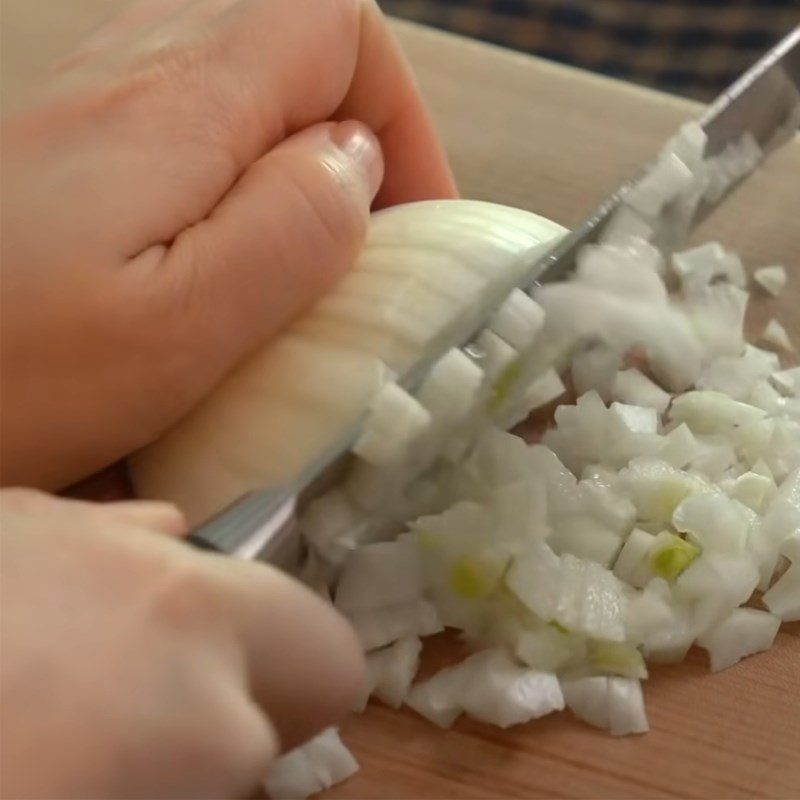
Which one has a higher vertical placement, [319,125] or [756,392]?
[319,125]

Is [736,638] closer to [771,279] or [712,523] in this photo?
[712,523]

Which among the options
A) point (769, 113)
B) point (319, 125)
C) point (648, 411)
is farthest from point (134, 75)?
point (769, 113)

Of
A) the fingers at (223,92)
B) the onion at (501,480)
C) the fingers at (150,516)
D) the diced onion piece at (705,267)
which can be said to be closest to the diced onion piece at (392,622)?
the onion at (501,480)

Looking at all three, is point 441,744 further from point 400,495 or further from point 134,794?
point 134,794

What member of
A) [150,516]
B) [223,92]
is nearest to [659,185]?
[223,92]

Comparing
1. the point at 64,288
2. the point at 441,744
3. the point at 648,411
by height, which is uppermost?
the point at 64,288

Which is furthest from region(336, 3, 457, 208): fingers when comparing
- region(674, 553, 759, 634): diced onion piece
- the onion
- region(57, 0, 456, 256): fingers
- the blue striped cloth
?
the blue striped cloth

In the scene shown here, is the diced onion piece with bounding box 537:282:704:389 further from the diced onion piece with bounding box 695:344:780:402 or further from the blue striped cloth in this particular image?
the blue striped cloth
